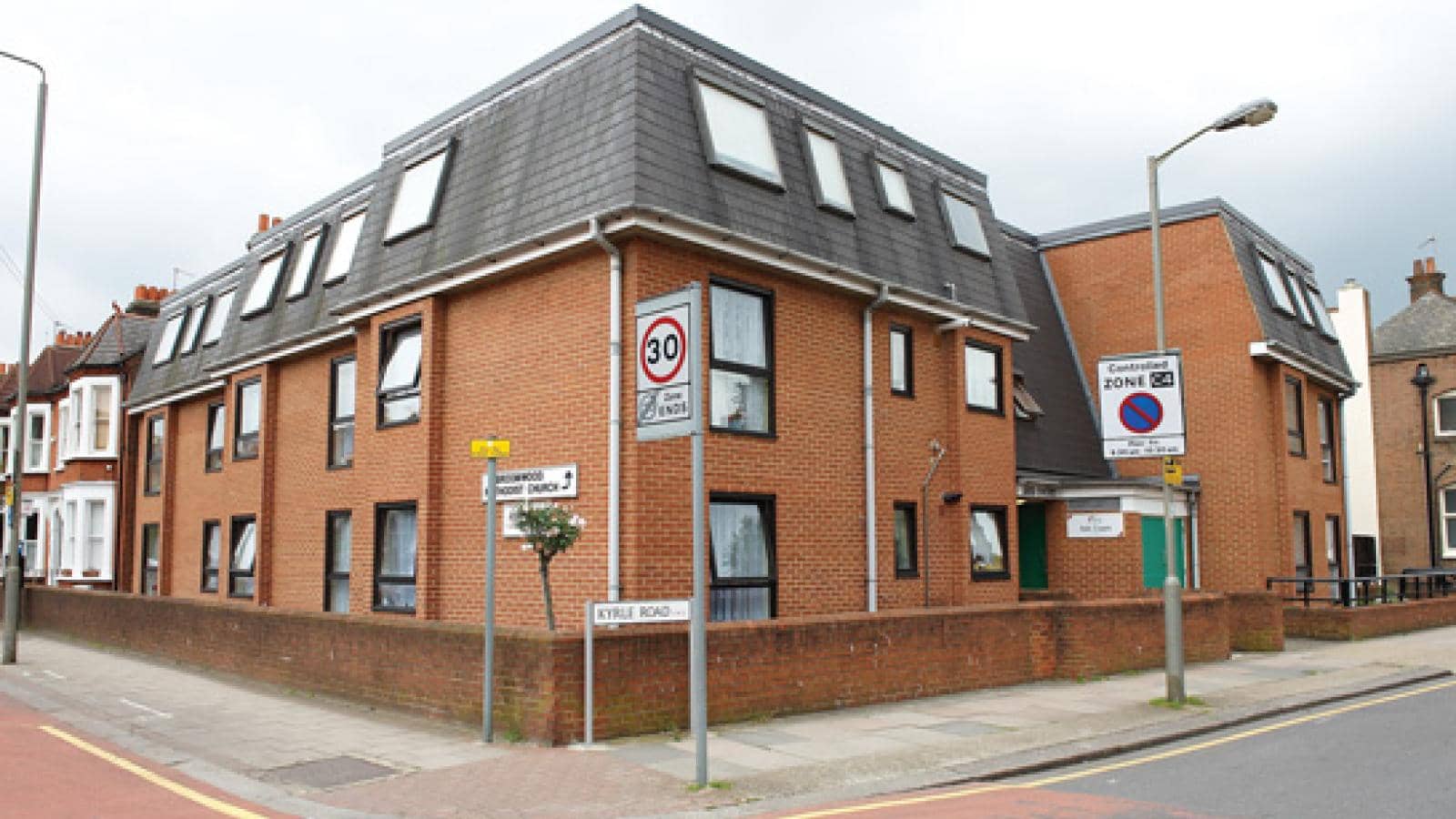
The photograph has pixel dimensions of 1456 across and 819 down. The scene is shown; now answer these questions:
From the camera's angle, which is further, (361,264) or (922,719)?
(361,264)

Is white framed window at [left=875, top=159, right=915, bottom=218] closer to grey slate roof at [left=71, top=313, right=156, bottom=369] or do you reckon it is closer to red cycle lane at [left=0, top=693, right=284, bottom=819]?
red cycle lane at [left=0, top=693, right=284, bottom=819]

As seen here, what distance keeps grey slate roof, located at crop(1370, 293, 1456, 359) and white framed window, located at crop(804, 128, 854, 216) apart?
95.4ft

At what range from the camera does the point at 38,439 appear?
105 ft

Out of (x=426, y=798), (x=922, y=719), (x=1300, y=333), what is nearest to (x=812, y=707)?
(x=922, y=719)

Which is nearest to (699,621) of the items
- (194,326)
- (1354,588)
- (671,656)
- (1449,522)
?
(671,656)

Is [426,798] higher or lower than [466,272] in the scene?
lower

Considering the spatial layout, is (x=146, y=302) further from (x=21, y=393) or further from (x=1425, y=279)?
(x=1425, y=279)

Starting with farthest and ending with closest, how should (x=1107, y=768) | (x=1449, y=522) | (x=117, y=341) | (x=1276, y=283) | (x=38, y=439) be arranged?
(x=1449, y=522) → (x=38, y=439) → (x=117, y=341) → (x=1276, y=283) → (x=1107, y=768)

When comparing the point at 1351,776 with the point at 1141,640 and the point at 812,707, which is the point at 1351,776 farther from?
the point at 1141,640

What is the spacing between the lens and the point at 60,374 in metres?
32.1

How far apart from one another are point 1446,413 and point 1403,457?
6.03ft

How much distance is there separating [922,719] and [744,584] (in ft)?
8.92

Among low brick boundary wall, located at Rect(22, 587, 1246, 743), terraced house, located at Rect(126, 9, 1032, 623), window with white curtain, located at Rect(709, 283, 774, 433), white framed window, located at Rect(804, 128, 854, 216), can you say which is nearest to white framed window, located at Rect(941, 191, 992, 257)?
terraced house, located at Rect(126, 9, 1032, 623)

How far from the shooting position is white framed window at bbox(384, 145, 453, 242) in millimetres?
14789
